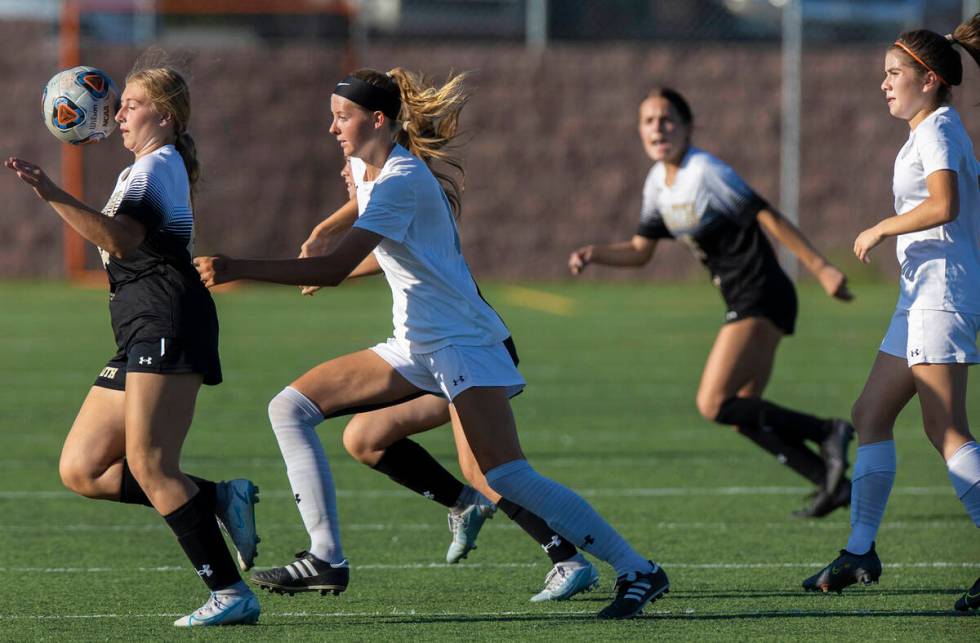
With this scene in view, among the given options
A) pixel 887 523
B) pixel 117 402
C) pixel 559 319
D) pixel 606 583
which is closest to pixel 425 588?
pixel 606 583

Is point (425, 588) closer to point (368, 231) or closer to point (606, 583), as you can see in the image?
point (606, 583)

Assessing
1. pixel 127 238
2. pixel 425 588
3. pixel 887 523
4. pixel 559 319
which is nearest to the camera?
pixel 127 238

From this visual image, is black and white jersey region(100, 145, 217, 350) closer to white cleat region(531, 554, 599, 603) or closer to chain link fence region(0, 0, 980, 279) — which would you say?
white cleat region(531, 554, 599, 603)

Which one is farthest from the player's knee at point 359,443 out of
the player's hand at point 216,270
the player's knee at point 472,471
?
the player's hand at point 216,270

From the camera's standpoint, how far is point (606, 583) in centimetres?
635

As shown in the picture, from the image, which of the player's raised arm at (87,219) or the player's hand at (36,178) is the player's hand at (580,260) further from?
the player's hand at (36,178)

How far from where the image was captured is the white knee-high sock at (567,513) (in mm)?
5492

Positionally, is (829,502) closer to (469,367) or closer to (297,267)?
(469,367)

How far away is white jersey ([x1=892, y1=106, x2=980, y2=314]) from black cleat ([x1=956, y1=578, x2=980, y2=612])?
0.95m

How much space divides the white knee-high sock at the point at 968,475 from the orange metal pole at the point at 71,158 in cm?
1859

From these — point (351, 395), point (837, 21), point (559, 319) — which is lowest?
point (559, 319)

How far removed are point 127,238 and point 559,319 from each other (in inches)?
533

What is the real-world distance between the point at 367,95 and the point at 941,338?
2.13 metres

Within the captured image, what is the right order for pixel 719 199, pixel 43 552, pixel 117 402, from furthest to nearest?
pixel 719 199
pixel 43 552
pixel 117 402
